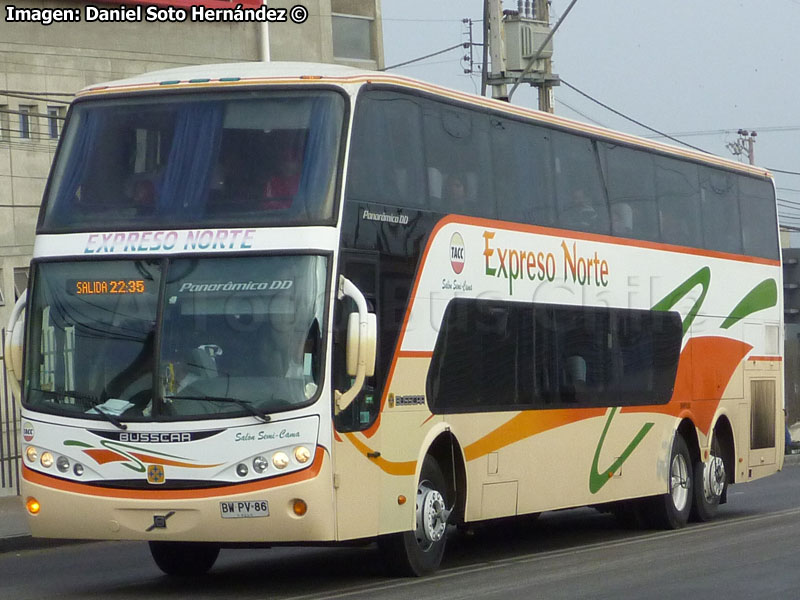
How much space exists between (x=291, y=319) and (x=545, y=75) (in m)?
28.6

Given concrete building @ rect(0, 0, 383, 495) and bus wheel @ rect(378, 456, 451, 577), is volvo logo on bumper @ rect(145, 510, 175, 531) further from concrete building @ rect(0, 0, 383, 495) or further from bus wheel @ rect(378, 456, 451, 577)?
concrete building @ rect(0, 0, 383, 495)

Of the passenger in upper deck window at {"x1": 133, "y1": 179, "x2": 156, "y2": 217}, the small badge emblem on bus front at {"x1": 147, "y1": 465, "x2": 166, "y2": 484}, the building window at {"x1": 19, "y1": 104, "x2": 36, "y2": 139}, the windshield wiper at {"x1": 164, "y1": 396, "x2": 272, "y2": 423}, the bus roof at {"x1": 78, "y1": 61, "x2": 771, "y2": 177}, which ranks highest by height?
the building window at {"x1": 19, "y1": 104, "x2": 36, "y2": 139}

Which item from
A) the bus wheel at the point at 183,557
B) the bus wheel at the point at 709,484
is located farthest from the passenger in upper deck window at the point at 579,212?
the bus wheel at the point at 183,557

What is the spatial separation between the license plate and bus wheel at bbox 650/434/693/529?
7827mm

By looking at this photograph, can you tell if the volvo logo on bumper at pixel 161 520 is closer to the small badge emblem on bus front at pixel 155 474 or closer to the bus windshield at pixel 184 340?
the small badge emblem on bus front at pixel 155 474

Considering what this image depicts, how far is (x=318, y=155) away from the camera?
12.1 meters

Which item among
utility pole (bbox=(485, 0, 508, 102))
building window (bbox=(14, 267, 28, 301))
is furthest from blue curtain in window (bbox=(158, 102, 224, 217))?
utility pole (bbox=(485, 0, 508, 102))

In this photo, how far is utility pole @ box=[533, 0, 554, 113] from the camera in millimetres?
39875

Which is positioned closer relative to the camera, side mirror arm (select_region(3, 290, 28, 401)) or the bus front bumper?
the bus front bumper

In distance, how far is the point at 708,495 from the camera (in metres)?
19.3

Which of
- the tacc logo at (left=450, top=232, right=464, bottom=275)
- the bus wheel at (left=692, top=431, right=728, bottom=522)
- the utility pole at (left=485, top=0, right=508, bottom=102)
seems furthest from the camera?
the utility pole at (left=485, top=0, right=508, bottom=102)

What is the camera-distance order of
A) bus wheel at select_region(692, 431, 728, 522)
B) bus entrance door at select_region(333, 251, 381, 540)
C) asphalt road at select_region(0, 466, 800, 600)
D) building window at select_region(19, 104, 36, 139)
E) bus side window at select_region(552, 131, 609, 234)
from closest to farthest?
bus entrance door at select_region(333, 251, 381, 540)
asphalt road at select_region(0, 466, 800, 600)
bus side window at select_region(552, 131, 609, 234)
bus wheel at select_region(692, 431, 728, 522)
building window at select_region(19, 104, 36, 139)

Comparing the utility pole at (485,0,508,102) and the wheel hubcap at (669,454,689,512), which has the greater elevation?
the utility pole at (485,0,508,102)

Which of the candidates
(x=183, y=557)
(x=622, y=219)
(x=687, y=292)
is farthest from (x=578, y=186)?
(x=183, y=557)
